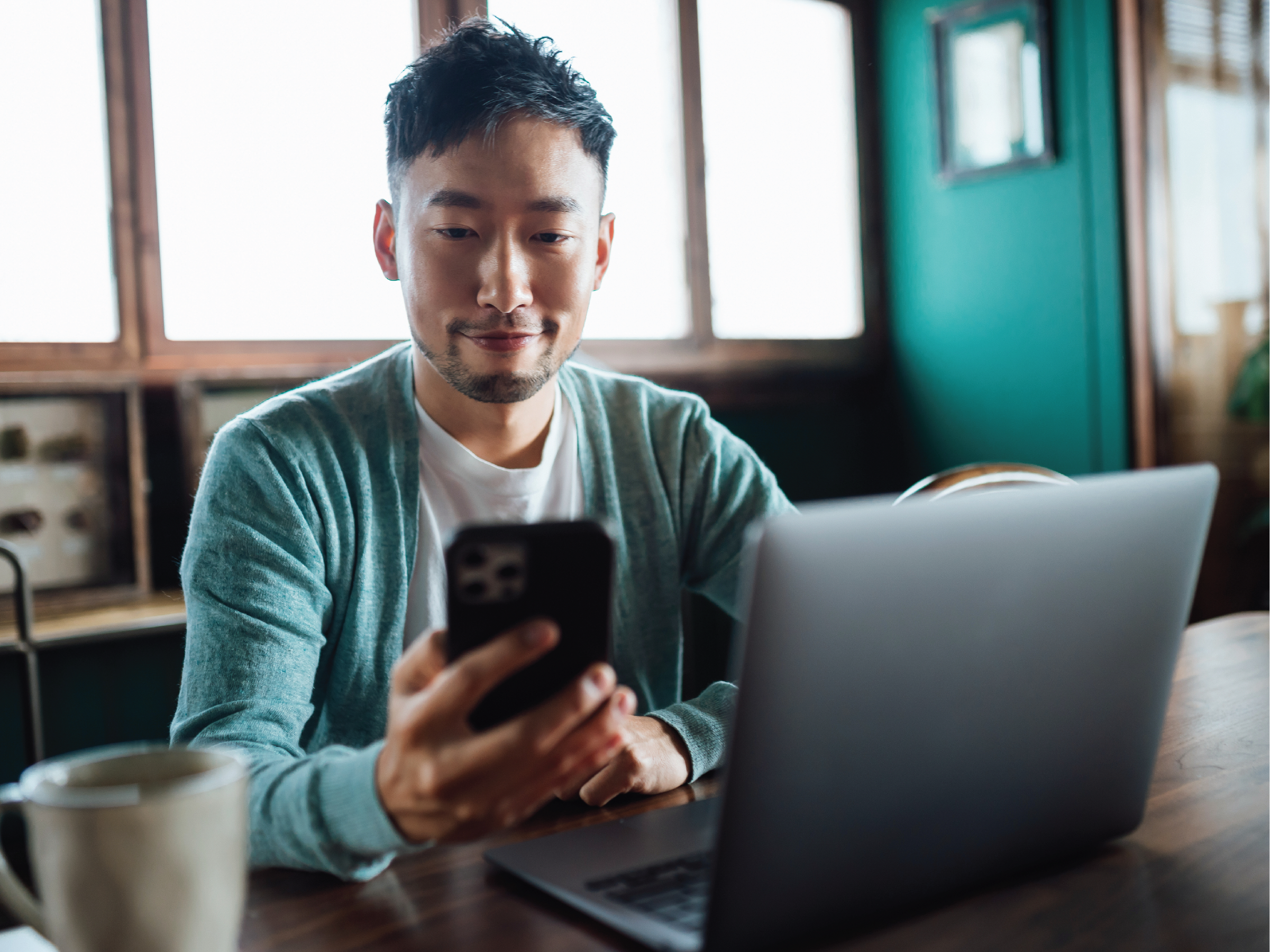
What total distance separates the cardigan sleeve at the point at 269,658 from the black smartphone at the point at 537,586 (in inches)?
6.4

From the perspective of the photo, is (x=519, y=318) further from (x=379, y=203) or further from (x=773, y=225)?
(x=773, y=225)

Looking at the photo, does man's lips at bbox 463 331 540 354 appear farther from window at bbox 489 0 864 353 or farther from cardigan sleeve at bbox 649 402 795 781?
window at bbox 489 0 864 353

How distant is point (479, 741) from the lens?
0.57m

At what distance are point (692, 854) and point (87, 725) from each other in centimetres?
186

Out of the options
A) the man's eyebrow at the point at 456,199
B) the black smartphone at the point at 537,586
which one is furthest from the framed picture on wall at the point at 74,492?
the black smartphone at the point at 537,586

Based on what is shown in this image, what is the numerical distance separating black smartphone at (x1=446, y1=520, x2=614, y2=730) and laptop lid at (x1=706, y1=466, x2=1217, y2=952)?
0.10 meters

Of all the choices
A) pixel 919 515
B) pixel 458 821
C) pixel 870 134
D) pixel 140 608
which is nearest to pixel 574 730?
pixel 458 821

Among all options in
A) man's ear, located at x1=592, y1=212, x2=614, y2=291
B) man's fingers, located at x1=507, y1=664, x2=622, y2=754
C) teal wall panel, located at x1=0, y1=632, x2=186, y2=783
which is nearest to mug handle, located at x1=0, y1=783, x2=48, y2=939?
man's fingers, located at x1=507, y1=664, x2=622, y2=754

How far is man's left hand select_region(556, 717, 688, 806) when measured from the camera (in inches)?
32.2

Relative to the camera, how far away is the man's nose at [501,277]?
1.15 meters

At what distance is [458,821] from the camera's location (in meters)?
0.62

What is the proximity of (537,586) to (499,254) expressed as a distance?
2.24 feet

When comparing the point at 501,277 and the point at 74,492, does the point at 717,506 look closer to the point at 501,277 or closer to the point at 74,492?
the point at 501,277

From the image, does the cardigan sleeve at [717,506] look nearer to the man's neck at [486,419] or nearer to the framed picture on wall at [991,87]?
the man's neck at [486,419]
